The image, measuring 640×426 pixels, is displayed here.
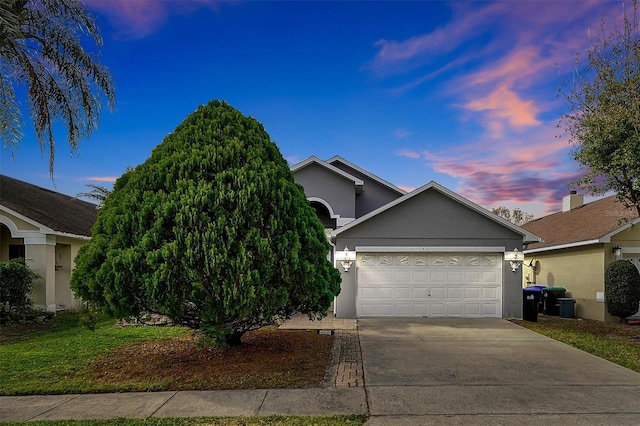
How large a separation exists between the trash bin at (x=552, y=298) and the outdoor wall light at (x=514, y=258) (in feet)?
13.1

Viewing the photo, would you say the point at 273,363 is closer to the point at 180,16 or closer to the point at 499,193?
→ the point at 180,16

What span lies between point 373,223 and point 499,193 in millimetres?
12840

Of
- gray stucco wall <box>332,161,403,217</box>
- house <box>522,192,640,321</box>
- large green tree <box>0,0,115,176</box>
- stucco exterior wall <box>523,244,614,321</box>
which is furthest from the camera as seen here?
gray stucco wall <box>332,161,403,217</box>

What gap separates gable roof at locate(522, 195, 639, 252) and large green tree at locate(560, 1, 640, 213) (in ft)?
8.56

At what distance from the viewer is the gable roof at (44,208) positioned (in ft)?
42.4

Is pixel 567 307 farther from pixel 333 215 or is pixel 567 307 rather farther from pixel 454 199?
pixel 333 215

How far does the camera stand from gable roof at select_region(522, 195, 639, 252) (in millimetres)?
12994

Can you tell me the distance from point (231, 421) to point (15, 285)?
35.0 ft

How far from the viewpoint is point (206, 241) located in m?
5.96

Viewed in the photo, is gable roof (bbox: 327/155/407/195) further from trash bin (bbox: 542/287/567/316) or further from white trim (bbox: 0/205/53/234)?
white trim (bbox: 0/205/53/234)

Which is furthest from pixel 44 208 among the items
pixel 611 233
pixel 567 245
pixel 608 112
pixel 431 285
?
pixel 611 233

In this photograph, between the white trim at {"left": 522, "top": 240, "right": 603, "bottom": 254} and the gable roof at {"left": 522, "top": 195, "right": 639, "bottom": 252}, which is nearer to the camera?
the gable roof at {"left": 522, "top": 195, "right": 639, "bottom": 252}

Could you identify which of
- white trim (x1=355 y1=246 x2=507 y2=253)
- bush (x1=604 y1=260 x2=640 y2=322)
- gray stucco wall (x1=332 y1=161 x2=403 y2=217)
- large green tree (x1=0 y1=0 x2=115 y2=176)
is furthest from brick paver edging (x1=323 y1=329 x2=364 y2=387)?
bush (x1=604 y1=260 x2=640 y2=322)

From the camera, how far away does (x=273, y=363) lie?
273 inches
